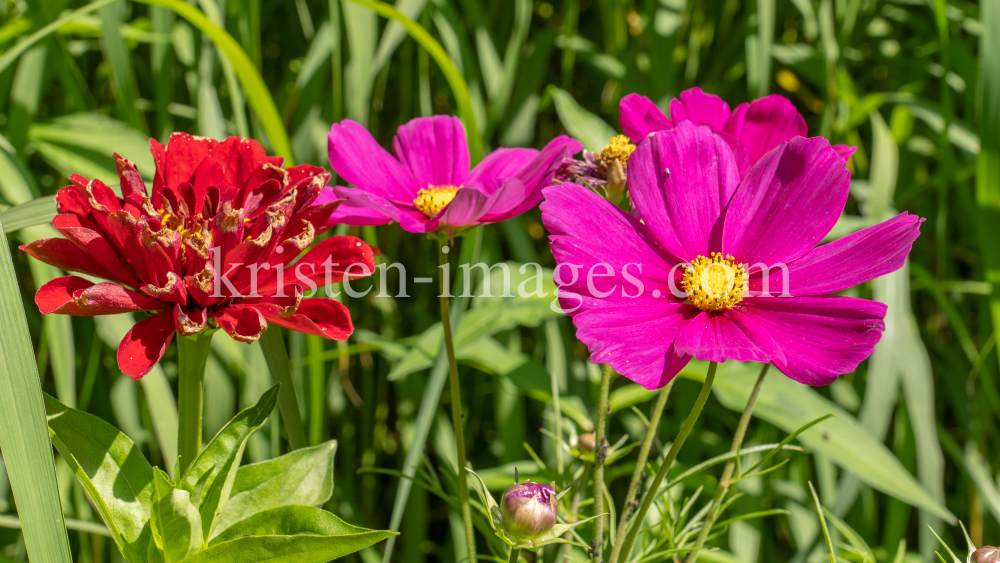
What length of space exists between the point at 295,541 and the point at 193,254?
0.14m

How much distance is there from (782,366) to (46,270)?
740mm

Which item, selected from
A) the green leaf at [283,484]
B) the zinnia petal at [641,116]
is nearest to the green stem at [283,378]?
the green leaf at [283,484]

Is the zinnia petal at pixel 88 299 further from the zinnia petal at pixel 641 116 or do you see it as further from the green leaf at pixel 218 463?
the zinnia petal at pixel 641 116

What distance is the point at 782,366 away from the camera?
342 millimetres

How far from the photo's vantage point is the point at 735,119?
49cm

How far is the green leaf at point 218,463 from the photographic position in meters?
0.37

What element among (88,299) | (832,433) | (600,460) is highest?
(88,299)

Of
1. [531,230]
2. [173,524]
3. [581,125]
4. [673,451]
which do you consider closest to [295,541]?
[173,524]

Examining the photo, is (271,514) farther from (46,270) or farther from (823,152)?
(46,270)

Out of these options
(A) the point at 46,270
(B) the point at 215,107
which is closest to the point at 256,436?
(A) the point at 46,270

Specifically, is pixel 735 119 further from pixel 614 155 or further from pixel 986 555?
pixel 986 555

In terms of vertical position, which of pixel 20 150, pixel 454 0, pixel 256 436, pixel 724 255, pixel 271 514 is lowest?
pixel 256 436

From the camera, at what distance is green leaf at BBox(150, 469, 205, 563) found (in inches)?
13.6

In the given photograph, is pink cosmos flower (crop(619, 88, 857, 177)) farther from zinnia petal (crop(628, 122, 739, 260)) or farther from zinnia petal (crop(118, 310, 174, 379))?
zinnia petal (crop(118, 310, 174, 379))
